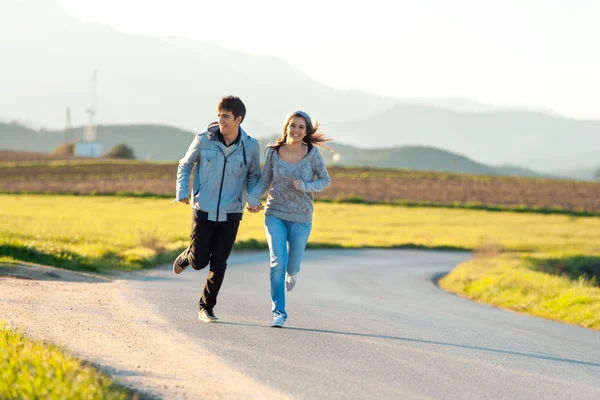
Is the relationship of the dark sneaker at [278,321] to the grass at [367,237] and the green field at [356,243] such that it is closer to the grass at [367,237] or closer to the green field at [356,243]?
the green field at [356,243]

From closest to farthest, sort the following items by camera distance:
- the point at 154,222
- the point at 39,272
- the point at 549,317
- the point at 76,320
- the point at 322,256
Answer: the point at 76,320
the point at 39,272
the point at 549,317
the point at 322,256
the point at 154,222

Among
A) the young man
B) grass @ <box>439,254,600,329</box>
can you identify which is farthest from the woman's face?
grass @ <box>439,254,600,329</box>

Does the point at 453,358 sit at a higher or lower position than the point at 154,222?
higher

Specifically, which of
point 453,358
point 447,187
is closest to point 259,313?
point 453,358

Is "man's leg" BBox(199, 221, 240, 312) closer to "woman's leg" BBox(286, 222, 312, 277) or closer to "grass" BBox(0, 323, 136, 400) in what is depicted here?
"woman's leg" BBox(286, 222, 312, 277)

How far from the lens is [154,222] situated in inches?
1805

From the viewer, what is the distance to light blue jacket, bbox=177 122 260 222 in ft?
34.6

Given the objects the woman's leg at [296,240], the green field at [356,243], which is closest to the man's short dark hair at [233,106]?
the woman's leg at [296,240]

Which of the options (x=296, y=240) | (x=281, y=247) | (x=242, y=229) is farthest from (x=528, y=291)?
(x=242, y=229)

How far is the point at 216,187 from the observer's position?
34.7ft

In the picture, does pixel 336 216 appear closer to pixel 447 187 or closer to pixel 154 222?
pixel 154 222

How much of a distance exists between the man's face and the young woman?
1.76 ft

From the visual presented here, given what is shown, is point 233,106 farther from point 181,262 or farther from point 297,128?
point 181,262

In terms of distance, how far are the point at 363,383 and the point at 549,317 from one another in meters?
10.7
